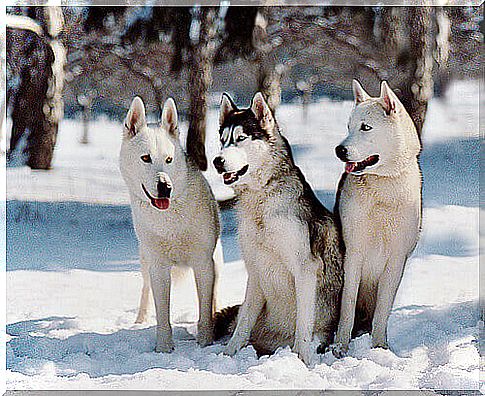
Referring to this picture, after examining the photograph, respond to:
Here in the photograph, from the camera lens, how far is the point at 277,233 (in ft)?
9.17

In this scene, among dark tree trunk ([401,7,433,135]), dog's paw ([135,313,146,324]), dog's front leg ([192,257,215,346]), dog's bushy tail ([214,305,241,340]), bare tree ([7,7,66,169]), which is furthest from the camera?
bare tree ([7,7,66,169])

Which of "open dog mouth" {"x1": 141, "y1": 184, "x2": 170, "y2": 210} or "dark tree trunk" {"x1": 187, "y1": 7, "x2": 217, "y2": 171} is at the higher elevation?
"dark tree trunk" {"x1": 187, "y1": 7, "x2": 217, "y2": 171}

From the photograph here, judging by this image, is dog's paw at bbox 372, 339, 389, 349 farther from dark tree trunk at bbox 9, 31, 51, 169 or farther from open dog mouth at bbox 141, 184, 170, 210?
dark tree trunk at bbox 9, 31, 51, 169

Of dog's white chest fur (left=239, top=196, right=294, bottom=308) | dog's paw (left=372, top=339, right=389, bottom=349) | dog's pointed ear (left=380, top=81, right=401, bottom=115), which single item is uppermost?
dog's pointed ear (left=380, top=81, right=401, bottom=115)

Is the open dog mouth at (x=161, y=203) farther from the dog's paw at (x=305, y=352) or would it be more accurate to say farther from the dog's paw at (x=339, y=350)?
the dog's paw at (x=339, y=350)

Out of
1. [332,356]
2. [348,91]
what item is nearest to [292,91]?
[348,91]

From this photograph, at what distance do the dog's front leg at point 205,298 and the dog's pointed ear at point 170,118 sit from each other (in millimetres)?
631

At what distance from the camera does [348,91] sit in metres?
4.41

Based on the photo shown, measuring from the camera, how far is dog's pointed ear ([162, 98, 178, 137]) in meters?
3.01

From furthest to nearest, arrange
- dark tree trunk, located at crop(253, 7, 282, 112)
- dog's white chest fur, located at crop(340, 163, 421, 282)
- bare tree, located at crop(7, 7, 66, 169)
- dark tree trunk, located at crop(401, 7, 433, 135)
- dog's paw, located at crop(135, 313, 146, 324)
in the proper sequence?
bare tree, located at crop(7, 7, 66, 169)
dark tree trunk, located at crop(253, 7, 282, 112)
dark tree trunk, located at crop(401, 7, 433, 135)
dog's paw, located at crop(135, 313, 146, 324)
dog's white chest fur, located at crop(340, 163, 421, 282)

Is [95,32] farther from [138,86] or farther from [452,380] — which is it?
[452,380]

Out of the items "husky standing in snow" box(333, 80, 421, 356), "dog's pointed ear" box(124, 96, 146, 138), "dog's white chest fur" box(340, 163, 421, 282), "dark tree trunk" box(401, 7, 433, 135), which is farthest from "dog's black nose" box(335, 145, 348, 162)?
"dark tree trunk" box(401, 7, 433, 135)

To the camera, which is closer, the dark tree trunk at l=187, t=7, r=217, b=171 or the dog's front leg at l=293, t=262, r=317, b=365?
the dog's front leg at l=293, t=262, r=317, b=365

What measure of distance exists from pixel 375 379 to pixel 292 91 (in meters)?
2.30
